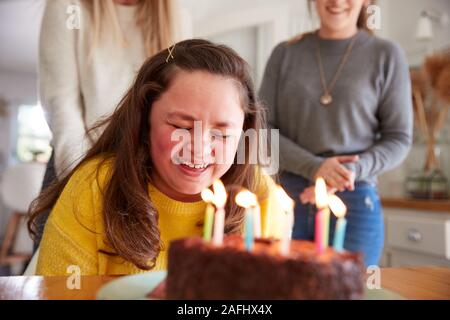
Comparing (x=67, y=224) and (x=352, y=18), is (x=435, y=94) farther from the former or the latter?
Answer: (x=67, y=224)

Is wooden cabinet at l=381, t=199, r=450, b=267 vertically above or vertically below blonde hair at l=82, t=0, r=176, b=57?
below

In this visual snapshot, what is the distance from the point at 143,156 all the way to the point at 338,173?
0.36 m

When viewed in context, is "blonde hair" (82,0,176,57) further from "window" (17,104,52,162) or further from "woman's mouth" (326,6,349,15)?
"window" (17,104,52,162)

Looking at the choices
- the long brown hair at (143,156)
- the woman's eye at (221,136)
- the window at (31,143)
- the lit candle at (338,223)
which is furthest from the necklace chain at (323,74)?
the window at (31,143)

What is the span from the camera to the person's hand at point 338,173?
873 millimetres

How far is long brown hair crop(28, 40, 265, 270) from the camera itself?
0.68 metres

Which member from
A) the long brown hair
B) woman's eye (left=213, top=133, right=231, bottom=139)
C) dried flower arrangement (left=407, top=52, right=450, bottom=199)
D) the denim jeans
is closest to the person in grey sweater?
the denim jeans

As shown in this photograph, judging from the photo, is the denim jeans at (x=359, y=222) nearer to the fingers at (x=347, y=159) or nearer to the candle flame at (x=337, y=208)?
the fingers at (x=347, y=159)

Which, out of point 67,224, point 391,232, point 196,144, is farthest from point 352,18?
point 391,232

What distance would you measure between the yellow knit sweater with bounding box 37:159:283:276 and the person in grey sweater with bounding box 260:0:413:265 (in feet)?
0.87

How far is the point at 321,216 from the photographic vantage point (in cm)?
39

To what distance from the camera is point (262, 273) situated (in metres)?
0.39

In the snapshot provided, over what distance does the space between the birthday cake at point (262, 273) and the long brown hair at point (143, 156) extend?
25cm

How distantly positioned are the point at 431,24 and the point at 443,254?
3.65 ft
